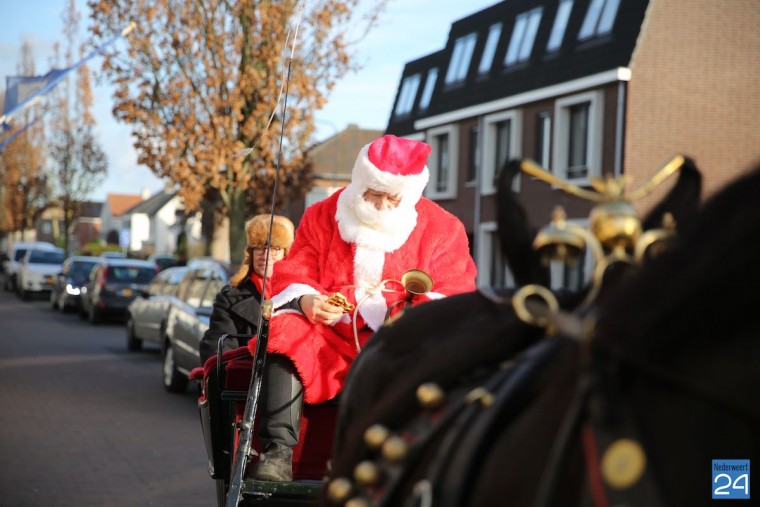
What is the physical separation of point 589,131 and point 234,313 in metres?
19.0

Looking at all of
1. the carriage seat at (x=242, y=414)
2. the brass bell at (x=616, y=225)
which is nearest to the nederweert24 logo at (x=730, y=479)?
the brass bell at (x=616, y=225)

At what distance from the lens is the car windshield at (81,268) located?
95.5 feet

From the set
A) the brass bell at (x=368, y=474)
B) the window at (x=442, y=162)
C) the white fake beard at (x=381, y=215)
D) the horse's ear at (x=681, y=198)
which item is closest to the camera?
the horse's ear at (x=681, y=198)

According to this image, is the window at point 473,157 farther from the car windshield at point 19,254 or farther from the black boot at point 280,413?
the black boot at point 280,413

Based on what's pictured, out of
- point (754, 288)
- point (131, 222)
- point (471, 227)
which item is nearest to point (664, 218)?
point (754, 288)

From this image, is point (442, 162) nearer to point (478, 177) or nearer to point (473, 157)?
point (473, 157)

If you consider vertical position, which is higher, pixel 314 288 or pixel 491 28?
pixel 491 28

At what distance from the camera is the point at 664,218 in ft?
6.20

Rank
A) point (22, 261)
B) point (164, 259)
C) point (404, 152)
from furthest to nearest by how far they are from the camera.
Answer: point (164, 259) → point (22, 261) → point (404, 152)

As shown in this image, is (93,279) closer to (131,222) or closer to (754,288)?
(754,288)

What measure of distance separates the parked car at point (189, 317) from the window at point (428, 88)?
24.7m

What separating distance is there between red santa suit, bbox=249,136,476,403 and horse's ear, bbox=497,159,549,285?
211 centimetres

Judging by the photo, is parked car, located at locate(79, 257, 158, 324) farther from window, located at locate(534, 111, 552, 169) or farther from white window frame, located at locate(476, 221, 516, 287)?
window, located at locate(534, 111, 552, 169)

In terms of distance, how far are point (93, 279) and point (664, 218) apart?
81.7 feet
